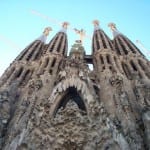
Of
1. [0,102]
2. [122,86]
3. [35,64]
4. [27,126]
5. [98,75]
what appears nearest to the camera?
[27,126]

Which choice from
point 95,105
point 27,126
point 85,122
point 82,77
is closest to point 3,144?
point 27,126

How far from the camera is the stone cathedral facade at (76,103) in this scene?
43.5 feet

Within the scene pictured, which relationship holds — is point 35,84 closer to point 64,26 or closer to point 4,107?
point 4,107

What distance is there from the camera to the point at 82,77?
18078 mm

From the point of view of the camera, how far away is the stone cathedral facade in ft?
43.5

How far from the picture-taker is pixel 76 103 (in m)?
17.1

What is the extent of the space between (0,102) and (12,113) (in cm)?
125

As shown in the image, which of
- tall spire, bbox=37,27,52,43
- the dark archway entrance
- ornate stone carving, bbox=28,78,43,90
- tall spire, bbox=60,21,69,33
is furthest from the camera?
tall spire, bbox=60,21,69,33

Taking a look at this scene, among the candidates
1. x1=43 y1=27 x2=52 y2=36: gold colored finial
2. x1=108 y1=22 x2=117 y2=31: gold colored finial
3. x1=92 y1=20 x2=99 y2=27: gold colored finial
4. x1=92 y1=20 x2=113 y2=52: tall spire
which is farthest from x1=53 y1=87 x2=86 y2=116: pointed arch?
x1=92 y1=20 x2=99 y2=27: gold colored finial

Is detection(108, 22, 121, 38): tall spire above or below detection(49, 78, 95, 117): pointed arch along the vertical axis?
above

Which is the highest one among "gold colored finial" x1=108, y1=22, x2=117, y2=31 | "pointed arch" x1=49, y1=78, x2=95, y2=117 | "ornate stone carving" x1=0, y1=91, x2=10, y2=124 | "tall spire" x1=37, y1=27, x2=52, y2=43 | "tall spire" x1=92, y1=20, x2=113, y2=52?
"gold colored finial" x1=108, y1=22, x2=117, y2=31

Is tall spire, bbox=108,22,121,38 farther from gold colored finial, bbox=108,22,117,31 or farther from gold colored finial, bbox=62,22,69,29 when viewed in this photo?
gold colored finial, bbox=62,22,69,29

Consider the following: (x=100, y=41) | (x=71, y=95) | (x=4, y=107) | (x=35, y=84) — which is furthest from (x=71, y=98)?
(x=100, y=41)

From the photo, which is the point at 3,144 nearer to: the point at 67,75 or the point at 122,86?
the point at 67,75
